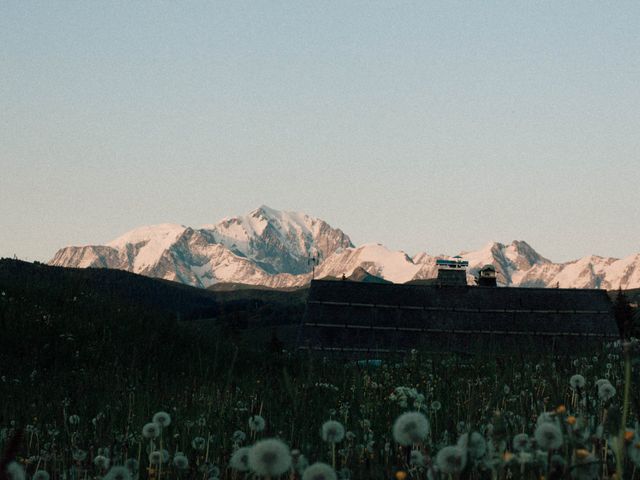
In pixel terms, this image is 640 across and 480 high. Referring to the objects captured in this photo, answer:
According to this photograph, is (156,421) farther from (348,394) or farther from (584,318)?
(584,318)

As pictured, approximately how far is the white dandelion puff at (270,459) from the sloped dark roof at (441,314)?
1276 inches

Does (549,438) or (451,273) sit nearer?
(549,438)

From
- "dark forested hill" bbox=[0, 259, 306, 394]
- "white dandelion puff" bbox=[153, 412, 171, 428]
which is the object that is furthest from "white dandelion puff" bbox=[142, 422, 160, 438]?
"dark forested hill" bbox=[0, 259, 306, 394]

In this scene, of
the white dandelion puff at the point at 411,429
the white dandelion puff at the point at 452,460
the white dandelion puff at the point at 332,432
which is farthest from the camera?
the white dandelion puff at the point at 332,432

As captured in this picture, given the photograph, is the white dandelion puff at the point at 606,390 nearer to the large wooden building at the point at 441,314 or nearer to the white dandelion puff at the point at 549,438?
the white dandelion puff at the point at 549,438

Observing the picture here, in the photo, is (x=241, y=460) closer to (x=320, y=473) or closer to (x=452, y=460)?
(x=320, y=473)

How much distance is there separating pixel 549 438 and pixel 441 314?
121ft

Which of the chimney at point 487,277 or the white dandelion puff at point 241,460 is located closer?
the white dandelion puff at point 241,460

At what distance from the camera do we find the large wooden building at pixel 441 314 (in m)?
36.3

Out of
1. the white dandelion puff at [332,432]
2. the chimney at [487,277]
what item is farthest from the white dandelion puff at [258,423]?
the chimney at [487,277]

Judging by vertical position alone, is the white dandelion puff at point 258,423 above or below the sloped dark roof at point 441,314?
below

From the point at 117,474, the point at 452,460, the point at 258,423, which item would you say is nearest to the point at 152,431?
the point at 258,423

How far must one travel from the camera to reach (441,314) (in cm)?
3931

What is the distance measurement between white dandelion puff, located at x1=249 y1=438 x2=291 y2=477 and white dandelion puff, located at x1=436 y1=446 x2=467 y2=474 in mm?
601
